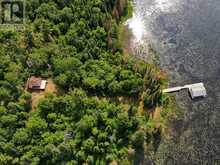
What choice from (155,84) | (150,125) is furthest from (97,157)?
(155,84)

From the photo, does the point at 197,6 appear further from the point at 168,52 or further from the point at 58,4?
the point at 58,4

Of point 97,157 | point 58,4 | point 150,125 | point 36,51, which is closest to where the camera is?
point 97,157

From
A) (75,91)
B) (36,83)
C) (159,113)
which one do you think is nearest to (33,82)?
A: (36,83)

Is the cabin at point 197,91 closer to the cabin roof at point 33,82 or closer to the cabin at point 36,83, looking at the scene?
the cabin at point 36,83

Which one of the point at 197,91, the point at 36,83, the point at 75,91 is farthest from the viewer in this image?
the point at 197,91

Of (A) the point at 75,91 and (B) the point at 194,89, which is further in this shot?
(B) the point at 194,89

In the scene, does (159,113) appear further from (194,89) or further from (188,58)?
(188,58)
